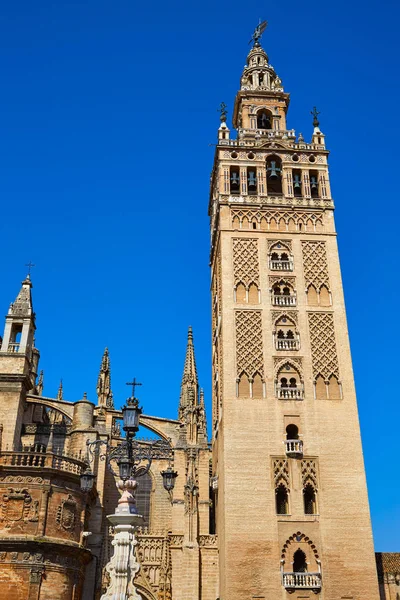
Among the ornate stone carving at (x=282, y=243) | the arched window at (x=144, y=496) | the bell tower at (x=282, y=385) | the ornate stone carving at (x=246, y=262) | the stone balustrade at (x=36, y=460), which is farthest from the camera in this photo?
the arched window at (x=144, y=496)

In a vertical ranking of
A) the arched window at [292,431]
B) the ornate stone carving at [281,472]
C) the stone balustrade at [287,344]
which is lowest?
the ornate stone carving at [281,472]

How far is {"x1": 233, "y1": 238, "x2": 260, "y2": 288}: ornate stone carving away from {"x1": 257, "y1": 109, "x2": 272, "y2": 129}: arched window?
33.5 ft

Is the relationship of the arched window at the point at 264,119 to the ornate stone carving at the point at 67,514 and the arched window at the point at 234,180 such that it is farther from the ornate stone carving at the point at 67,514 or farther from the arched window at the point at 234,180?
the ornate stone carving at the point at 67,514

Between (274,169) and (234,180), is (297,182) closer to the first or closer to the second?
(274,169)

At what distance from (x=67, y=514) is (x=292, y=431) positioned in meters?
10.7

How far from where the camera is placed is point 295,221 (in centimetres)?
3559

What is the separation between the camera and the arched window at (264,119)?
136 feet

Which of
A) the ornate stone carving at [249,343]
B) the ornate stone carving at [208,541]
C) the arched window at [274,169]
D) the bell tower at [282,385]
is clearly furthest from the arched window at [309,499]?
the arched window at [274,169]

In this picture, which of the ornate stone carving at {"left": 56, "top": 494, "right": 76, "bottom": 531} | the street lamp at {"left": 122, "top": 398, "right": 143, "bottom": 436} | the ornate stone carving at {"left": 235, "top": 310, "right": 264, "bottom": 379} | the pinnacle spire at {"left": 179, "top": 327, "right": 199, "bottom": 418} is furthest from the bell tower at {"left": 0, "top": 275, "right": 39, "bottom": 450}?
the street lamp at {"left": 122, "top": 398, "right": 143, "bottom": 436}

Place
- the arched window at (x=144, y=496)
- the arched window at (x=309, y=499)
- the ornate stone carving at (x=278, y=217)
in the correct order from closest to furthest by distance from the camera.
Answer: the arched window at (x=309, y=499) → the ornate stone carving at (x=278, y=217) → the arched window at (x=144, y=496)

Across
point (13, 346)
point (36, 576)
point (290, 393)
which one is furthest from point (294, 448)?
point (13, 346)

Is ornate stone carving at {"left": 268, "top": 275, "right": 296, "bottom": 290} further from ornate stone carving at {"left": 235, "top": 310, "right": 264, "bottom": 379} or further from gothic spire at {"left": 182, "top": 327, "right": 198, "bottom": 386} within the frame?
gothic spire at {"left": 182, "top": 327, "right": 198, "bottom": 386}

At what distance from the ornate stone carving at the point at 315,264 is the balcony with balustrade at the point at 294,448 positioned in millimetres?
8287

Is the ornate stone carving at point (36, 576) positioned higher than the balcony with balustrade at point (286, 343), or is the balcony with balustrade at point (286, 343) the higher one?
the balcony with balustrade at point (286, 343)
